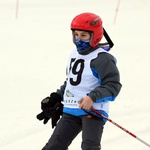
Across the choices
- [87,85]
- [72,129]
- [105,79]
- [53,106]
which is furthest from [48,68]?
[105,79]

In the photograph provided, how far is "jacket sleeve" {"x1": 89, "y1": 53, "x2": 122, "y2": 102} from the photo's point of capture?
323 centimetres

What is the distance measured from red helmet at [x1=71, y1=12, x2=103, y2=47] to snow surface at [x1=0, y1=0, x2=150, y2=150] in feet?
6.11

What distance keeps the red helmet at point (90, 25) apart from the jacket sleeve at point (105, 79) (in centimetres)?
18

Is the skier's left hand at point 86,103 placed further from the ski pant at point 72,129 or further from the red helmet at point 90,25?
the red helmet at point 90,25

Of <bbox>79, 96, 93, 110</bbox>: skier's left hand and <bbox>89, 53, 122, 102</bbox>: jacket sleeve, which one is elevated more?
<bbox>89, 53, 122, 102</bbox>: jacket sleeve

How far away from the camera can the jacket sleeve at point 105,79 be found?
323 centimetres

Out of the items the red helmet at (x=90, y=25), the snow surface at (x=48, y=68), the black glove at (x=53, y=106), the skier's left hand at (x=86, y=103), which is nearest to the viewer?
the skier's left hand at (x=86, y=103)

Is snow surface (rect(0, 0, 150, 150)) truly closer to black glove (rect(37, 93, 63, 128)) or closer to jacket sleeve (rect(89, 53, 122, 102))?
black glove (rect(37, 93, 63, 128))

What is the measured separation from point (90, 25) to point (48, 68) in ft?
15.5

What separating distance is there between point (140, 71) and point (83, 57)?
4819mm

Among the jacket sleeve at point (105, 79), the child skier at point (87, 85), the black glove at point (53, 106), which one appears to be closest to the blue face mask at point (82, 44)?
Answer: the child skier at point (87, 85)

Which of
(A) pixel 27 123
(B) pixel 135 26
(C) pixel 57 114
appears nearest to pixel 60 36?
(B) pixel 135 26

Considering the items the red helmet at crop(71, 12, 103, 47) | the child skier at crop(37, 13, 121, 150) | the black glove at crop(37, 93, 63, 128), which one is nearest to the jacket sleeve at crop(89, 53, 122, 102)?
the child skier at crop(37, 13, 121, 150)

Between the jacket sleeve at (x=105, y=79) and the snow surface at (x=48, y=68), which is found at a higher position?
the jacket sleeve at (x=105, y=79)
